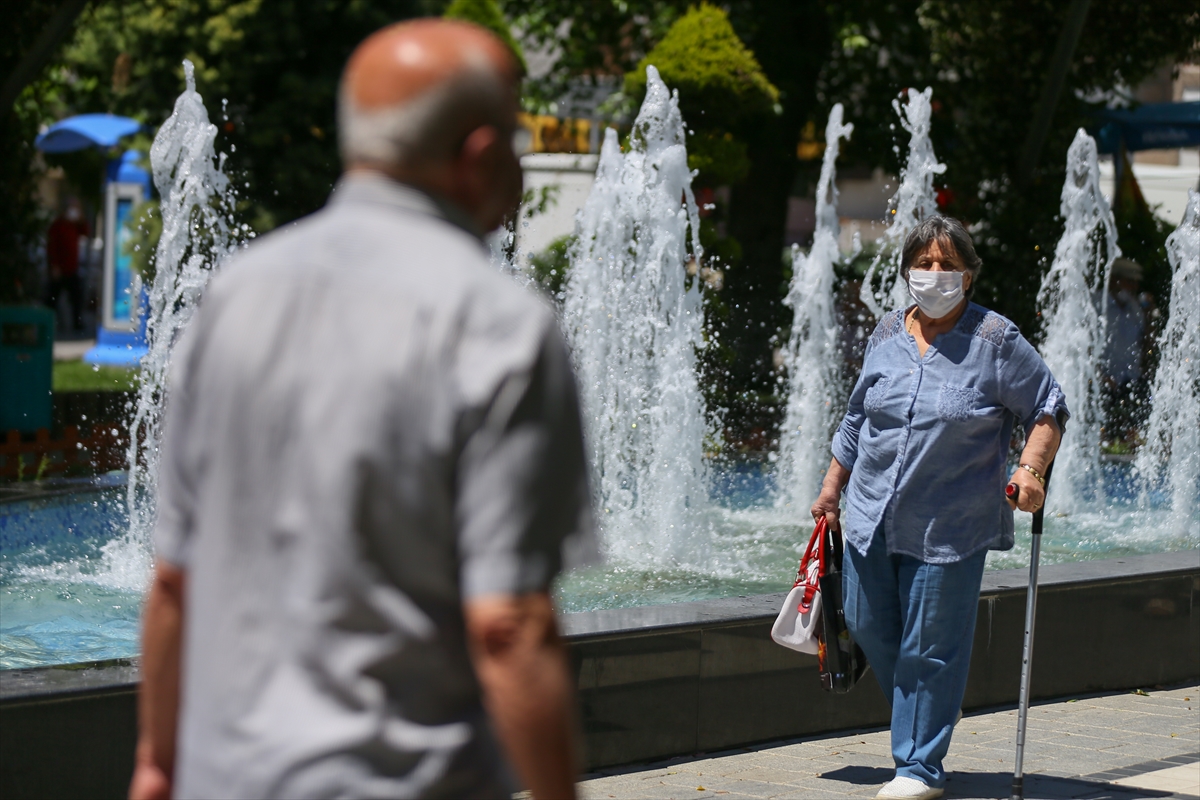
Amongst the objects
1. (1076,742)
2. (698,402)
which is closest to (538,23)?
(698,402)

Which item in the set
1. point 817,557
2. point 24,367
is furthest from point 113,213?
point 817,557

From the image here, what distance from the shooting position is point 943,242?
473 centimetres

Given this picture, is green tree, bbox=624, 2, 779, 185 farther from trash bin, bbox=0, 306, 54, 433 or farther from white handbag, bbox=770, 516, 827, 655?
white handbag, bbox=770, 516, 827, 655

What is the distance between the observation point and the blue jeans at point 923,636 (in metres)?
4.63

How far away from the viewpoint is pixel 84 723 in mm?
3992

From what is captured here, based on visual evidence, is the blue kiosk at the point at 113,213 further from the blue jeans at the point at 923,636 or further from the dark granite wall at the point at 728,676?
the blue jeans at the point at 923,636

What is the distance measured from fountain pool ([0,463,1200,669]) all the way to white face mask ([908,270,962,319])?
255 centimetres

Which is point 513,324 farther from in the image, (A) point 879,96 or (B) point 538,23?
(B) point 538,23

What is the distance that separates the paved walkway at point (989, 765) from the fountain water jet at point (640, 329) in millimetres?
3396

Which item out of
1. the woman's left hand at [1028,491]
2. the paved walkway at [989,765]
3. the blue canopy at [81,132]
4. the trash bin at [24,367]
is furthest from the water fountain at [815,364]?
the blue canopy at [81,132]

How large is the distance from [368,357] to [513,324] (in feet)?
0.51

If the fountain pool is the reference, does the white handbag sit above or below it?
above

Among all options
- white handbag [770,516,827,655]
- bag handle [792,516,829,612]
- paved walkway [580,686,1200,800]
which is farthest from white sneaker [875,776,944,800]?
bag handle [792,516,829,612]

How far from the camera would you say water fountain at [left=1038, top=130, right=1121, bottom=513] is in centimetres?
1189
